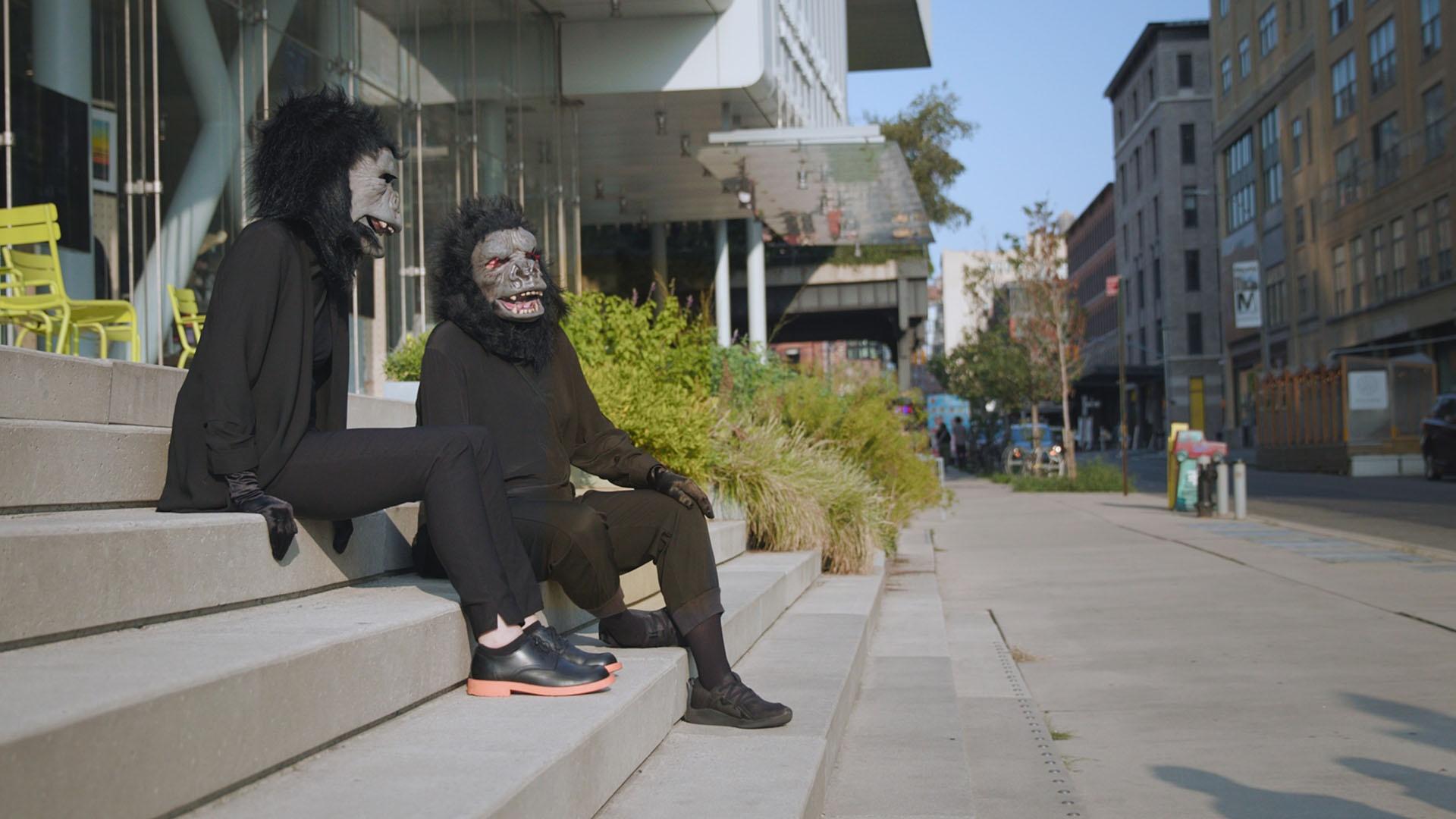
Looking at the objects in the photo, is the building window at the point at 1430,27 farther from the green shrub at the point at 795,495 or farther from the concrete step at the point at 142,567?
the concrete step at the point at 142,567

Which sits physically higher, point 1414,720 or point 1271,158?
point 1271,158

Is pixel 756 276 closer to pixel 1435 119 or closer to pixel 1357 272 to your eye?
pixel 1435 119

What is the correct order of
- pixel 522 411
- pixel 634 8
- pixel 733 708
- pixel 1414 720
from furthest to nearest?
Result: pixel 634 8 → pixel 1414 720 → pixel 522 411 → pixel 733 708

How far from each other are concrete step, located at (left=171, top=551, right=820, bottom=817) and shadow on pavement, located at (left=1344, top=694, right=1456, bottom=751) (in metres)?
3.02

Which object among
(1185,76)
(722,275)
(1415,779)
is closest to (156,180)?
(1415,779)

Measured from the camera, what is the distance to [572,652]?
140 inches

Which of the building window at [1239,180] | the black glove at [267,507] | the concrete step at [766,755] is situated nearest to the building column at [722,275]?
the concrete step at [766,755]

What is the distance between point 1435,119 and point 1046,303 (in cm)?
1427

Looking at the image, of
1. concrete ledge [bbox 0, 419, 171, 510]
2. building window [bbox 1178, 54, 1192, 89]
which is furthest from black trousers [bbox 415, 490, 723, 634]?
building window [bbox 1178, 54, 1192, 89]

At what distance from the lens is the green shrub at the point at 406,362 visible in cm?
1080

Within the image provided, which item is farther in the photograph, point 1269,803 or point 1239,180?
point 1239,180

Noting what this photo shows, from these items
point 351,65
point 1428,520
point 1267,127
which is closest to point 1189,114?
point 1267,127

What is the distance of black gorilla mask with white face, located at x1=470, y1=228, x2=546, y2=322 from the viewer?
4289 mm

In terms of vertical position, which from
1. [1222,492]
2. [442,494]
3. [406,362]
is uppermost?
[406,362]
